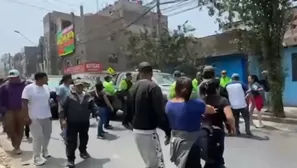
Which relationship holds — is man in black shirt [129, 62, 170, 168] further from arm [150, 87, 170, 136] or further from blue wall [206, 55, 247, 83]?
blue wall [206, 55, 247, 83]

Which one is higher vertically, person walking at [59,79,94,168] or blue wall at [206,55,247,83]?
blue wall at [206,55,247,83]

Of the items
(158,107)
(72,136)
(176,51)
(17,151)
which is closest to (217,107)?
(158,107)

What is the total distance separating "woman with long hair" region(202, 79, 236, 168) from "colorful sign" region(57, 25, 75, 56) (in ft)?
133

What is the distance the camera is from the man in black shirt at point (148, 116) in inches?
183

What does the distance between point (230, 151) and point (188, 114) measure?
14.3ft

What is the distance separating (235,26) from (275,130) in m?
5.24

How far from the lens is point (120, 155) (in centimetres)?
805

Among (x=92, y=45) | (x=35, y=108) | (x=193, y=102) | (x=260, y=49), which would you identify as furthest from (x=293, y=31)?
(x=92, y=45)

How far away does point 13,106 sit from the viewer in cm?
852

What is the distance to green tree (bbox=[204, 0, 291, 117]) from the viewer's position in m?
12.9

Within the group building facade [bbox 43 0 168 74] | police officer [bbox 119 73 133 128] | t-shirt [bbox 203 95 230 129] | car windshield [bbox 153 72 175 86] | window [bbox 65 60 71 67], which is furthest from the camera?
window [bbox 65 60 71 67]

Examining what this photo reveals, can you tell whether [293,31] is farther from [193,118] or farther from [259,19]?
[193,118]

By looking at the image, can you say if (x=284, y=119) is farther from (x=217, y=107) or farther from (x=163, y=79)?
(x=217, y=107)

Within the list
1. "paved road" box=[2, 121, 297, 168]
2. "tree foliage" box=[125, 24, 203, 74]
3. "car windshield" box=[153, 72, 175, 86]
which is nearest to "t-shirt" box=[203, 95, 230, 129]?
"paved road" box=[2, 121, 297, 168]
